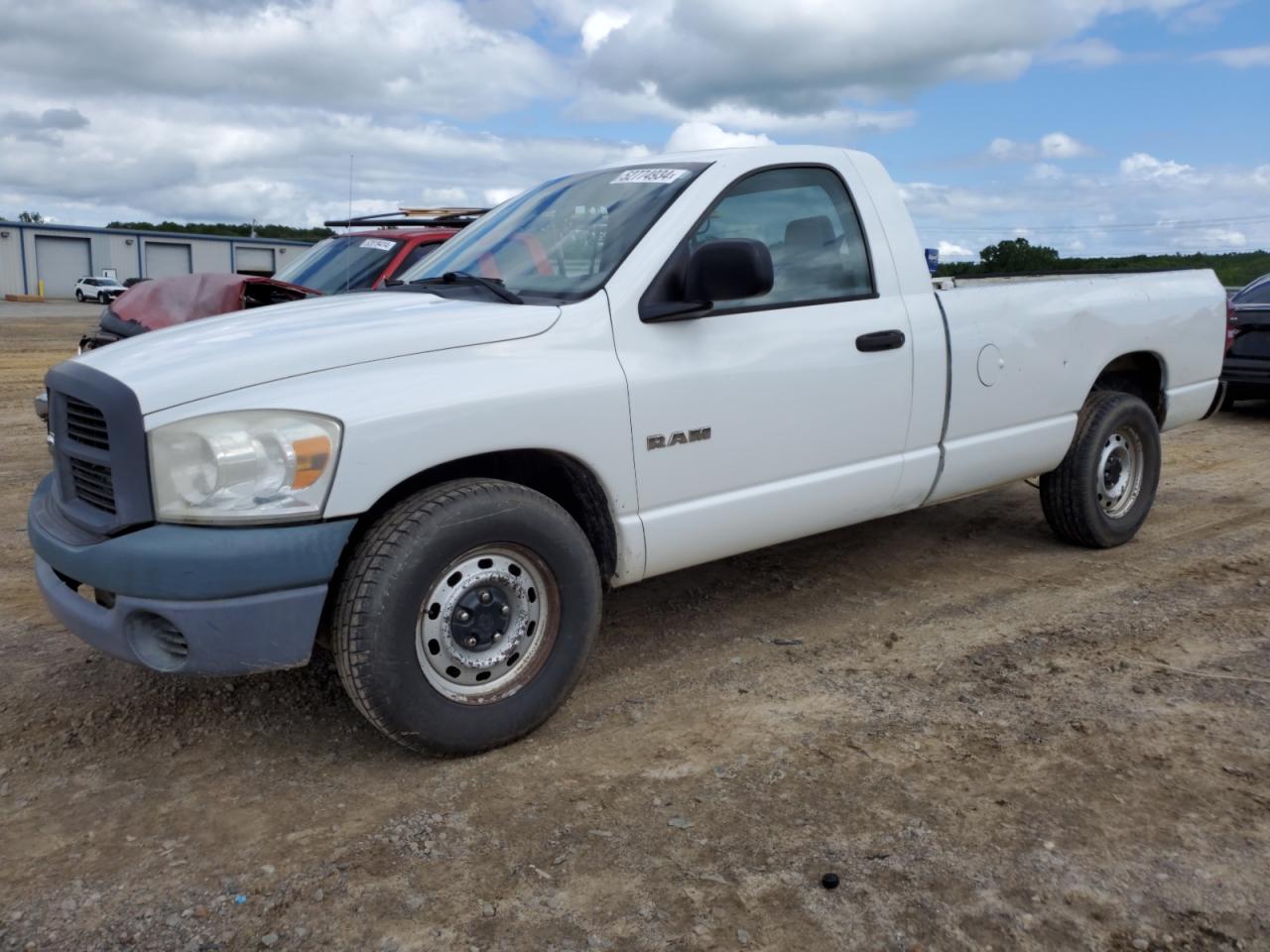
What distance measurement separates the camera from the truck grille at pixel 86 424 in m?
3.16

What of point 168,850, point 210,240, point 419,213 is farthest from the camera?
point 210,240

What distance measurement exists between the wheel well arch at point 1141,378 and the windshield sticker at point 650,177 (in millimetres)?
2768

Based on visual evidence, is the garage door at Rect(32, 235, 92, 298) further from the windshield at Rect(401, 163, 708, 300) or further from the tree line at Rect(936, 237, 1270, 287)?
the windshield at Rect(401, 163, 708, 300)

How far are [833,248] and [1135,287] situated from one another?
2.08m

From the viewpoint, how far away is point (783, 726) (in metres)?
3.66

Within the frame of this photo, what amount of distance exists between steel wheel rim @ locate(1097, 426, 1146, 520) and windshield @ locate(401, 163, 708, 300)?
2888 mm

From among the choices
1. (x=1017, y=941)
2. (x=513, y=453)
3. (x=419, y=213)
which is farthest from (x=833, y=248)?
(x=419, y=213)

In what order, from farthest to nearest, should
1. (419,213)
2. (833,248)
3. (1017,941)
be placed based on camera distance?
(419,213) < (833,248) < (1017,941)

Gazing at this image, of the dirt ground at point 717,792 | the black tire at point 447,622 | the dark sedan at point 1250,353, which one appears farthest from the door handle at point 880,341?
the dark sedan at point 1250,353

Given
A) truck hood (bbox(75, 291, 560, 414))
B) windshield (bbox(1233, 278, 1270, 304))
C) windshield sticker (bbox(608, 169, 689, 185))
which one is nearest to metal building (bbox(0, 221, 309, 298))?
windshield (bbox(1233, 278, 1270, 304))

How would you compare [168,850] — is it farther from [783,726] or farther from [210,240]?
[210,240]

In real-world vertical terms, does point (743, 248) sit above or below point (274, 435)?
above

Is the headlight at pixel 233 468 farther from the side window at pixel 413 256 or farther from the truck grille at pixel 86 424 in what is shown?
the side window at pixel 413 256

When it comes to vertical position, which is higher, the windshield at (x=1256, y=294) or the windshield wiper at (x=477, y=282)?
the windshield at (x=1256, y=294)
